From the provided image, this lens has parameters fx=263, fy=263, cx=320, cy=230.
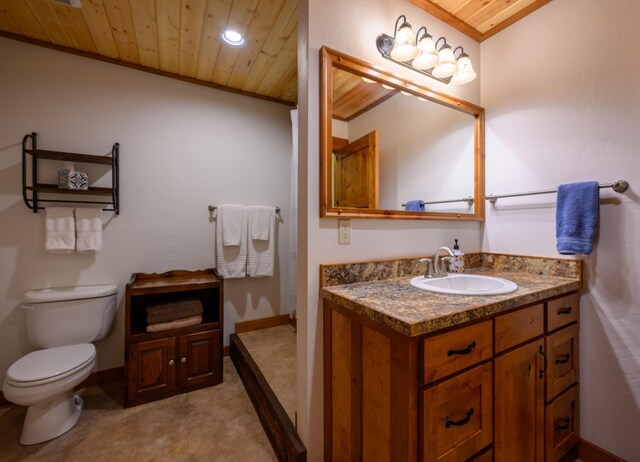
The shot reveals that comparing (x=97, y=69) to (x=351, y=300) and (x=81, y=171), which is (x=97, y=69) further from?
(x=351, y=300)

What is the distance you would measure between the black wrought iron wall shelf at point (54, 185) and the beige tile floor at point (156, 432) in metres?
1.30

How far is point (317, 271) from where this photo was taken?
3.77ft

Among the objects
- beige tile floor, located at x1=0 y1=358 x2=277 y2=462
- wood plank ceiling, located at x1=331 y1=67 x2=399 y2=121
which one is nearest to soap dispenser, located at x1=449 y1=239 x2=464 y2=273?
wood plank ceiling, located at x1=331 y1=67 x2=399 y2=121

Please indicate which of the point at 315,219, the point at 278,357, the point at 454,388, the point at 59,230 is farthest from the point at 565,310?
the point at 59,230

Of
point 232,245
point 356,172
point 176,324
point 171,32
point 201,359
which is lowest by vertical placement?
point 201,359

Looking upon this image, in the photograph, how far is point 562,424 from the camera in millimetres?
1249

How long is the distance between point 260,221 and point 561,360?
215 cm

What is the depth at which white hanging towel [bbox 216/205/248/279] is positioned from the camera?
223 centimetres

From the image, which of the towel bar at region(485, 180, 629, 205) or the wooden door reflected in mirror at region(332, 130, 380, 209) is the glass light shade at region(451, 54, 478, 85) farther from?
the towel bar at region(485, 180, 629, 205)

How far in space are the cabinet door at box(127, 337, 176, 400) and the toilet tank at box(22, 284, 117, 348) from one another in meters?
0.32

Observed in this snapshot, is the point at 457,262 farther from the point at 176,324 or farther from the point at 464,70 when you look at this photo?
the point at 176,324

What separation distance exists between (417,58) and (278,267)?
6.47ft

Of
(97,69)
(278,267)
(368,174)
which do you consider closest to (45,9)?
(97,69)

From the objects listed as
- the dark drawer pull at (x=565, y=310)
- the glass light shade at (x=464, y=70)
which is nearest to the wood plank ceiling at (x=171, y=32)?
the glass light shade at (x=464, y=70)
